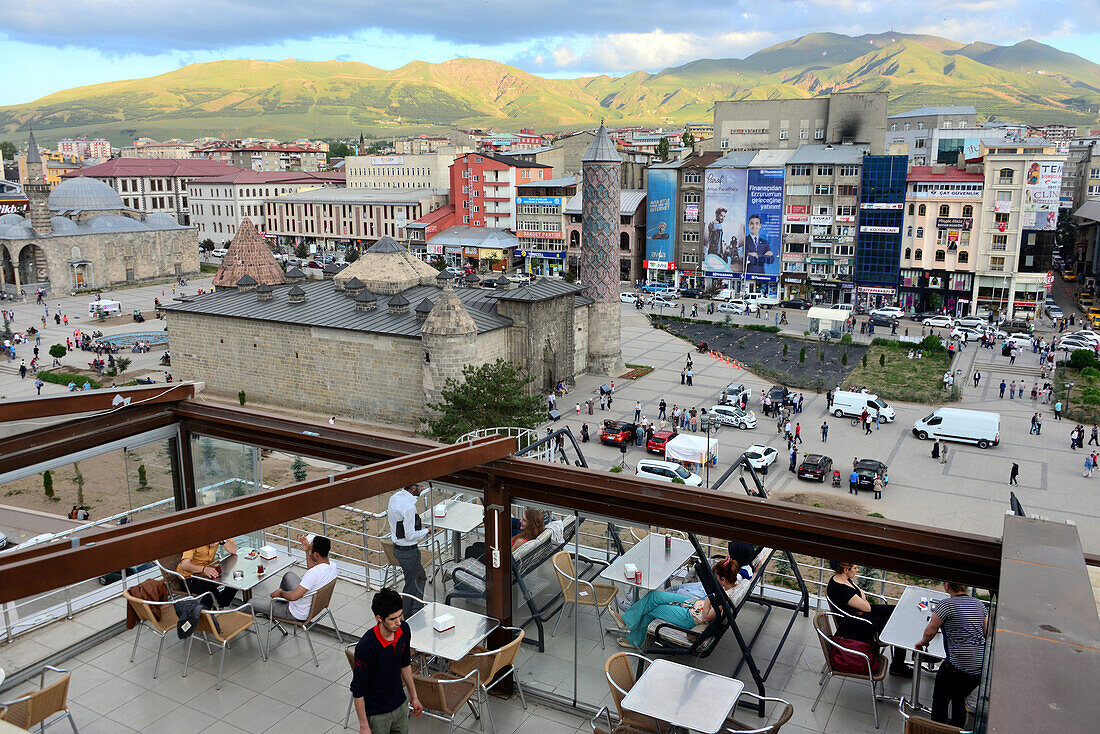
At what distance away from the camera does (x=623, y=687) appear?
571 centimetres

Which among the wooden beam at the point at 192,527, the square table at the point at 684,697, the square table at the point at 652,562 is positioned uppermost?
the wooden beam at the point at 192,527

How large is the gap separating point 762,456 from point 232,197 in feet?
207

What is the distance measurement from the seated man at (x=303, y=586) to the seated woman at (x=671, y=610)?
2.54 metres

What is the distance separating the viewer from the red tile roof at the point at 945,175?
4088 cm

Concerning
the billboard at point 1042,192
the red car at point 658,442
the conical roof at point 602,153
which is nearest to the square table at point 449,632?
the red car at point 658,442

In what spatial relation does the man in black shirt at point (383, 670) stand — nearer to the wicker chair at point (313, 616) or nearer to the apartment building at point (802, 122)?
the wicker chair at point (313, 616)

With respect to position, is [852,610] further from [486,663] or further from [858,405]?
[858,405]

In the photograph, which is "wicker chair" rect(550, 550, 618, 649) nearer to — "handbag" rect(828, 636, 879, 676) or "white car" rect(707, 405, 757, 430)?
"handbag" rect(828, 636, 879, 676)

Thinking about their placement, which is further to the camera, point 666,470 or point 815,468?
point 815,468

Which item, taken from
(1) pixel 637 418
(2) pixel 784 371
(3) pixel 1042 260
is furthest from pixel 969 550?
(3) pixel 1042 260

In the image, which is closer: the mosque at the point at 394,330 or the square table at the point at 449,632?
the square table at the point at 449,632

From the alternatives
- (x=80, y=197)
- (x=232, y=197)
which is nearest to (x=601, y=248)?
(x=80, y=197)

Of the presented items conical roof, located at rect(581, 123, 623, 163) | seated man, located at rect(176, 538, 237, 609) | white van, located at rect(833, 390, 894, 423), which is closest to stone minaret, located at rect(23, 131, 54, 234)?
conical roof, located at rect(581, 123, 623, 163)

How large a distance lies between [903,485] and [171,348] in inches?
1006
